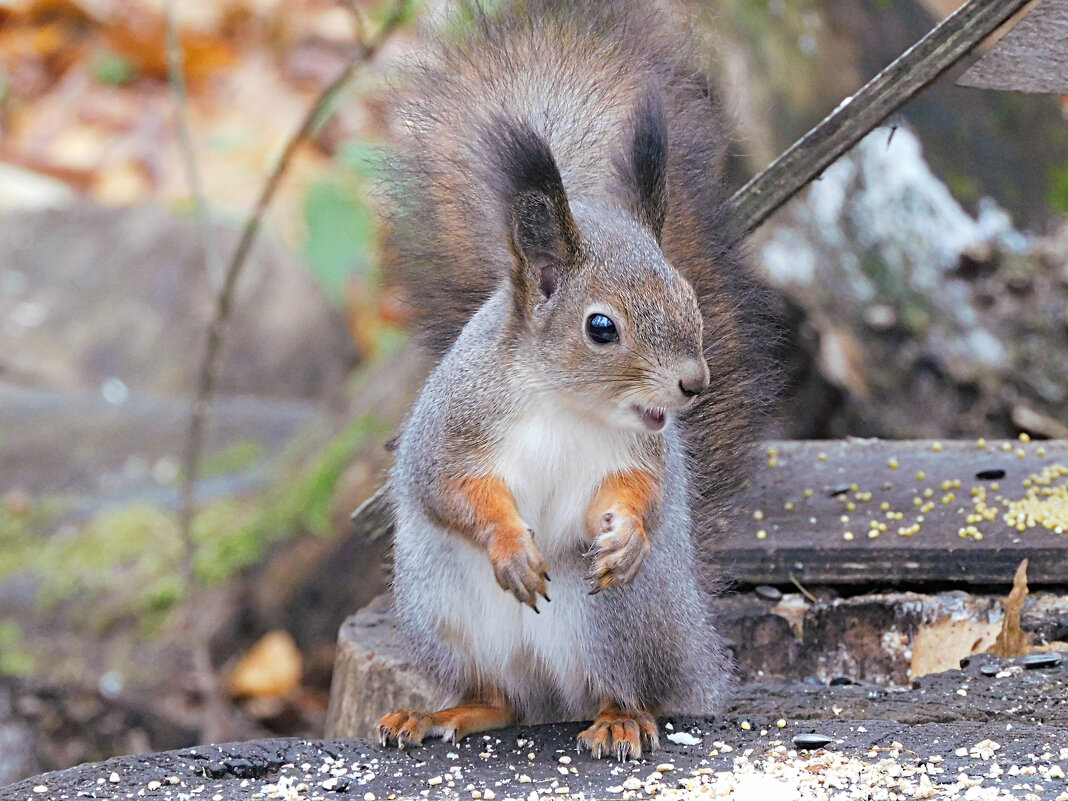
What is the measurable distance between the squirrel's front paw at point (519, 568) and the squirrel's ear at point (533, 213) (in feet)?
1.11

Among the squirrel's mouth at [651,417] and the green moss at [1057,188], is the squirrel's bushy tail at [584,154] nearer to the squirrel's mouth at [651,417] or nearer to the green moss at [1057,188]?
the squirrel's mouth at [651,417]

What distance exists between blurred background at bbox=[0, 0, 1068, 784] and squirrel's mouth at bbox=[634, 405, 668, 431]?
76cm

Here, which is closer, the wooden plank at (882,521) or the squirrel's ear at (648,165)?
the squirrel's ear at (648,165)

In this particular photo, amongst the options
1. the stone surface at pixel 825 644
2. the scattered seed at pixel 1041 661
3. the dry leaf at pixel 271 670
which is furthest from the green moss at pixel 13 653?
the scattered seed at pixel 1041 661

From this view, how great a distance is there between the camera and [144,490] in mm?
4781

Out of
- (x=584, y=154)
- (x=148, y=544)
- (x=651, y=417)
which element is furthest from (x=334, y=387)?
(x=651, y=417)

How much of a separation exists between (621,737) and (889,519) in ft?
2.84

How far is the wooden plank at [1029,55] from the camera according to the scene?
212cm

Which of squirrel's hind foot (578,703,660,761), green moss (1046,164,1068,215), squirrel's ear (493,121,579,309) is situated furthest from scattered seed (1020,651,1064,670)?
green moss (1046,164,1068,215)

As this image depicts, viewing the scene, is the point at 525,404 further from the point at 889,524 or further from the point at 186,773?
the point at 889,524

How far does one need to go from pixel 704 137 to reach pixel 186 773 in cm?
140

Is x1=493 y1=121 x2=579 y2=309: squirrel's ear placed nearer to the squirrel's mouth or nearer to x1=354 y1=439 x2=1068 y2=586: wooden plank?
the squirrel's mouth

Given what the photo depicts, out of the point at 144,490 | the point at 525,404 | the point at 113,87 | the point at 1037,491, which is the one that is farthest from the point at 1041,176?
the point at 113,87

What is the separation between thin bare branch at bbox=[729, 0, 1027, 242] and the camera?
216 centimetres
